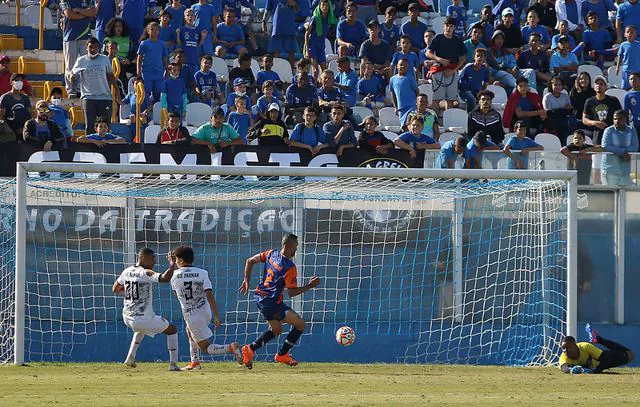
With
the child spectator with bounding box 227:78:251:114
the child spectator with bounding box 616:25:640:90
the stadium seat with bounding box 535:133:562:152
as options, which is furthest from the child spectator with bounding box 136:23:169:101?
the child spectator with bounding box 616:25:640:90

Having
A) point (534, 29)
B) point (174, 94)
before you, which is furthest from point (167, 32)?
point (534, 29)

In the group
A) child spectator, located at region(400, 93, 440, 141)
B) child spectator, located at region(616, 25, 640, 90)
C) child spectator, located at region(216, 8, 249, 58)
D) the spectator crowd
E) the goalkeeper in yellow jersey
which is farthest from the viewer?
child spectator, located at region(616, 25, 640, 90)

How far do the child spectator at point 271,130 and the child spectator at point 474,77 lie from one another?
3957 millimetres

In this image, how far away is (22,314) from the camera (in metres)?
13.5

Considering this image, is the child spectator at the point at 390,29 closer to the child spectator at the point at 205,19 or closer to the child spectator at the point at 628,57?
the child spectator at the point at 205,19

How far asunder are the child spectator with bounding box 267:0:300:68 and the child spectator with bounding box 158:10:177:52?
187 cm

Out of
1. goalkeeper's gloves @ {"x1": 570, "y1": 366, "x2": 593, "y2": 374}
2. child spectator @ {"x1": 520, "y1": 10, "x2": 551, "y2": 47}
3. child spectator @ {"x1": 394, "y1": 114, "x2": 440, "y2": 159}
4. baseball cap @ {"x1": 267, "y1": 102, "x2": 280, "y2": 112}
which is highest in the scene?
child spectator @ {"x1": 520, "y1": 10, "x2": 551, "y2": 47}

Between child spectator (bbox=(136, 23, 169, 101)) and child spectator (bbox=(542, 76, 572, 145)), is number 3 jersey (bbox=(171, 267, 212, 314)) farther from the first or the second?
child spectator (bbox=(542, 76, 572, 145))

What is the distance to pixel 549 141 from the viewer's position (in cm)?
1806

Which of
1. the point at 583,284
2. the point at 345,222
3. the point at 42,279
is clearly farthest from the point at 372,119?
the point at 42,279

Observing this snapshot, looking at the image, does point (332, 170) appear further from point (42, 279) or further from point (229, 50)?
point (229, 50)

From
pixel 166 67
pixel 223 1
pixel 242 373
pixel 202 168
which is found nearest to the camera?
pixel 242 373

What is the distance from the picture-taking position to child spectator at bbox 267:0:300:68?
20469 millimetres

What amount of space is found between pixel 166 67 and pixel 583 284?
260 inches
